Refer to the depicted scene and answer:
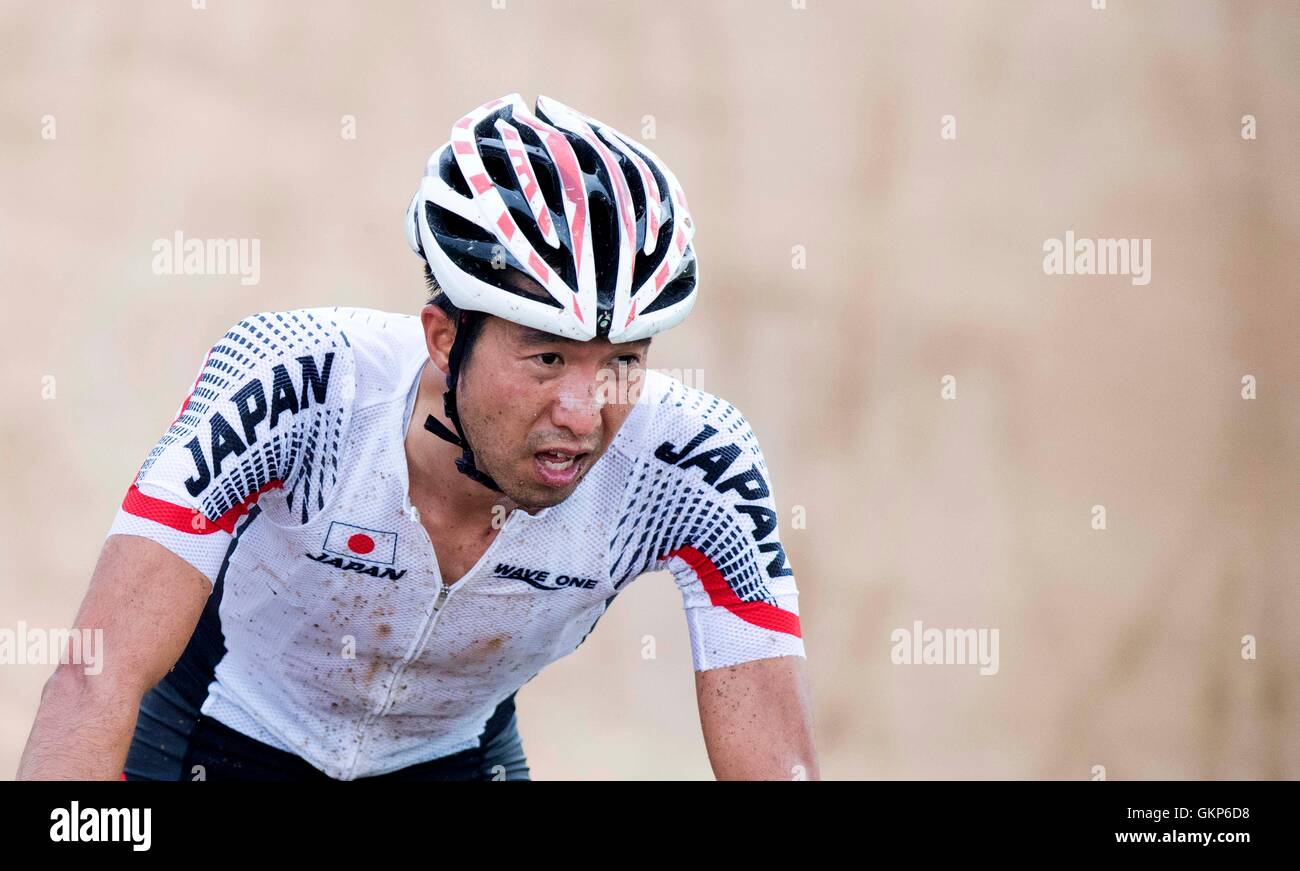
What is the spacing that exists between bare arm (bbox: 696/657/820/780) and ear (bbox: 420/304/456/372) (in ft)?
2.36

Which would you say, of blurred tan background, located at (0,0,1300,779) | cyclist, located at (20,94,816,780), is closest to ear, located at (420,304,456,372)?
cyclist, located at (20,94,816,780)

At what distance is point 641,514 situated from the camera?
2.93 m

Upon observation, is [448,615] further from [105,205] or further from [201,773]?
[105,205]

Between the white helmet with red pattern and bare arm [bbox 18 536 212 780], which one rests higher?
the white helmet with red pattern

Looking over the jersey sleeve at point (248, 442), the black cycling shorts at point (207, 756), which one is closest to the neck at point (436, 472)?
the jersey sleeve at point (248, 442)

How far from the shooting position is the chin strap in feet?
8.74

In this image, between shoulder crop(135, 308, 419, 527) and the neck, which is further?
the neck

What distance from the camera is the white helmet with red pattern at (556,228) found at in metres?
2.52

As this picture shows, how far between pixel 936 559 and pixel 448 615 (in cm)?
487

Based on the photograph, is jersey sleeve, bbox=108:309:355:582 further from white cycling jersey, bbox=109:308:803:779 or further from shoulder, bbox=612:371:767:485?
shoulder, bbox=612:371:767:485

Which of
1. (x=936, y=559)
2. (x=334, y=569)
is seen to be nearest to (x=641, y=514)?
(x=334, y=569)

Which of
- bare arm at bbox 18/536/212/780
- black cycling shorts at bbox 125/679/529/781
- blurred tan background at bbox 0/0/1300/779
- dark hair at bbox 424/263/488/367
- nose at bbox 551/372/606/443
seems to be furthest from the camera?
blurred tan background at bbox 0/0/1300/779

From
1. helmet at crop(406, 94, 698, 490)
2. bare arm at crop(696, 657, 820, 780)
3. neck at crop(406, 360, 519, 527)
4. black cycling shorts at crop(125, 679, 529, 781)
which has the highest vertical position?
helmet at crop(406, 94, 698, 490)
